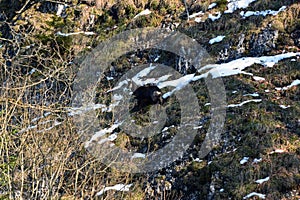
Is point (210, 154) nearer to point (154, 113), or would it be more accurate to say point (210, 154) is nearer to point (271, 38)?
point (154, 113)

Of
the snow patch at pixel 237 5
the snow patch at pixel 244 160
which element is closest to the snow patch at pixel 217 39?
the snow patch at pixel 237 5

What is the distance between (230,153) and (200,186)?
4.34 feet

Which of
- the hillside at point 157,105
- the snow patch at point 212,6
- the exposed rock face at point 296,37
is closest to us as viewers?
the hillside at point 157,105

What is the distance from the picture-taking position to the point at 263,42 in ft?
54.2

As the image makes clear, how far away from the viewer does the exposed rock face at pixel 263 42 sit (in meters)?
16.3

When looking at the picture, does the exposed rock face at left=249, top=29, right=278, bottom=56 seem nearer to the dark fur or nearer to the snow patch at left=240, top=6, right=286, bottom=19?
the snow patch at left=240, top=6, right=286, bottom=19

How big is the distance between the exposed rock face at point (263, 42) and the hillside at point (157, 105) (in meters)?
0.05

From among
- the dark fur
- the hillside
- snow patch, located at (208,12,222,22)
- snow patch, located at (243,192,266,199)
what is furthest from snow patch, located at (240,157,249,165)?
snow patch, located at (208,12,222,22)

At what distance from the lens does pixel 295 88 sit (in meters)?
13.5

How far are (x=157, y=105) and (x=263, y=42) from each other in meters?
5.35

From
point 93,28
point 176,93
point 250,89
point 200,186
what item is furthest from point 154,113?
point 93,28

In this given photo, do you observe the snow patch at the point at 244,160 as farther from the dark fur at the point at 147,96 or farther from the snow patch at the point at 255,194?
the dark fur at the point at 147,96

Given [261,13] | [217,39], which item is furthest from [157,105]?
[261,13]

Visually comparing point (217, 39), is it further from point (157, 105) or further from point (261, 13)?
point (157, 105)
